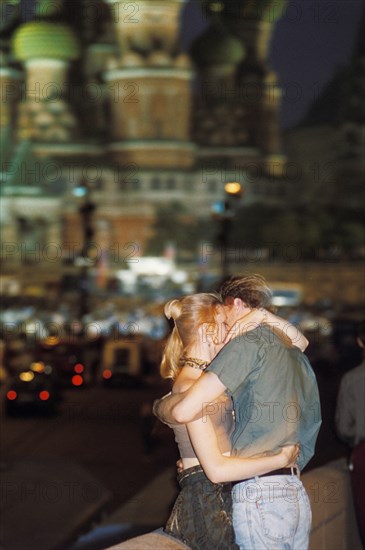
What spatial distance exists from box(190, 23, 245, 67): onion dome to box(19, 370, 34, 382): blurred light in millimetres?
83082

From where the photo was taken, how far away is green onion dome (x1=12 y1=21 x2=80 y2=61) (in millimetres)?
107000

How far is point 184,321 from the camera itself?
5355mm

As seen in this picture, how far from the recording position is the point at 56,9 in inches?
4245

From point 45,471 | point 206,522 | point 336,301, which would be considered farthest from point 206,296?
point 336,301

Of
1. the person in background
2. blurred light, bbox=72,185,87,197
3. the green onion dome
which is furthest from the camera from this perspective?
the green onion dome

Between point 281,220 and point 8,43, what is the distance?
80.8 feet

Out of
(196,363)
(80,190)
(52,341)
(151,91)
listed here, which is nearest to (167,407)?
(196,363)

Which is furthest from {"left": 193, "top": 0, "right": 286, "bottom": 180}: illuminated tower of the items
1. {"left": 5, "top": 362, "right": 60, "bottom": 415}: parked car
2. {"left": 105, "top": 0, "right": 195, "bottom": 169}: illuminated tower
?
{"left": 5, "top": 362, "right": 60, "bottom": 415}: parked car

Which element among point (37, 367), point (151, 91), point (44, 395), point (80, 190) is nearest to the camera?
point (44, 395)

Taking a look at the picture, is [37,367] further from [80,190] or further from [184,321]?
[184,321]

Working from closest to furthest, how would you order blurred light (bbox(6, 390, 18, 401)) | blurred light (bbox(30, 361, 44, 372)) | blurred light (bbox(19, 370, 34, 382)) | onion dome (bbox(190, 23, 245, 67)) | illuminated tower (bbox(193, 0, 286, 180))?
blurred light (bbox(6, 390, 18, 401))
blurred light (bbox(19, 370, 34, 382))
blurred light (bbox(30, 361, 44, 372))
onion dome (bbox(190, 23, 245, 67))
illuminated tower (bbox(193, 0, 286, 180))

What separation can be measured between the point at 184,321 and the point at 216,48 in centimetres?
10415

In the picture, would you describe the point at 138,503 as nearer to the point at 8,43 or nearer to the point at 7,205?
the point at 7,205

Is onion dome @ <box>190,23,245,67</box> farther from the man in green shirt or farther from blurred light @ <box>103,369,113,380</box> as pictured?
the man in green shirt
